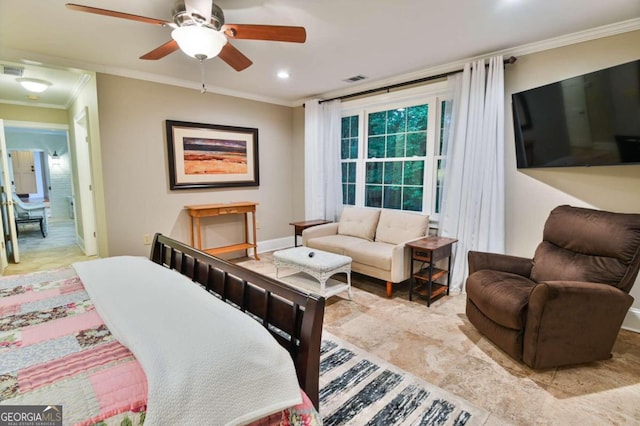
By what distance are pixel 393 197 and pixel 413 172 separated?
45 centimetres

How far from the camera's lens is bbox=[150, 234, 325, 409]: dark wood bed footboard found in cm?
121

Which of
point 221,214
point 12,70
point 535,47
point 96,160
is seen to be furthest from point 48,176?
point 535,47

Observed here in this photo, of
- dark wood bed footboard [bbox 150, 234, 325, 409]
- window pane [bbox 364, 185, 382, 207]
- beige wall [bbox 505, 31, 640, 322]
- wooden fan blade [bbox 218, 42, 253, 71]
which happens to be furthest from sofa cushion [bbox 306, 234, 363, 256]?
wooden fan blade [bbox 218, 42, 253, 71]

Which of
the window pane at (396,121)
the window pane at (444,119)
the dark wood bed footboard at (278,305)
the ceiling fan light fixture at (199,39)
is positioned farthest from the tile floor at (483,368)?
the ceiling fan light fixture at (199,39)

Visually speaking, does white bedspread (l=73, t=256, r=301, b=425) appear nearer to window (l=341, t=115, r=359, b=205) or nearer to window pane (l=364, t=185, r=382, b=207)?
window pane (l=364, t=185, r=382, b=207)

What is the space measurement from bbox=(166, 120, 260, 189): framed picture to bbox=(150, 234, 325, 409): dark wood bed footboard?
7.77 feet

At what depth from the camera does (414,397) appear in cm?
179

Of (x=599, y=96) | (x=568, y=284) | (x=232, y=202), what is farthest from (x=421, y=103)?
(x=232, y=202)

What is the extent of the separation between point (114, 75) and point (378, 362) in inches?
155

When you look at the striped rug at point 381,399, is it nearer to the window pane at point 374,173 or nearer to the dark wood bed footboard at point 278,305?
the dark wood bed footboard at point 278,305

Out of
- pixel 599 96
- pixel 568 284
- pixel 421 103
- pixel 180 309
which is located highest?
pixel 421 103

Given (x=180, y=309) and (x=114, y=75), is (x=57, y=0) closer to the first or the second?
(x=114, y=75)

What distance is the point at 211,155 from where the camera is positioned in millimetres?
4312

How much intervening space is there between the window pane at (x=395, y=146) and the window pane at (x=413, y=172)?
187 mm
